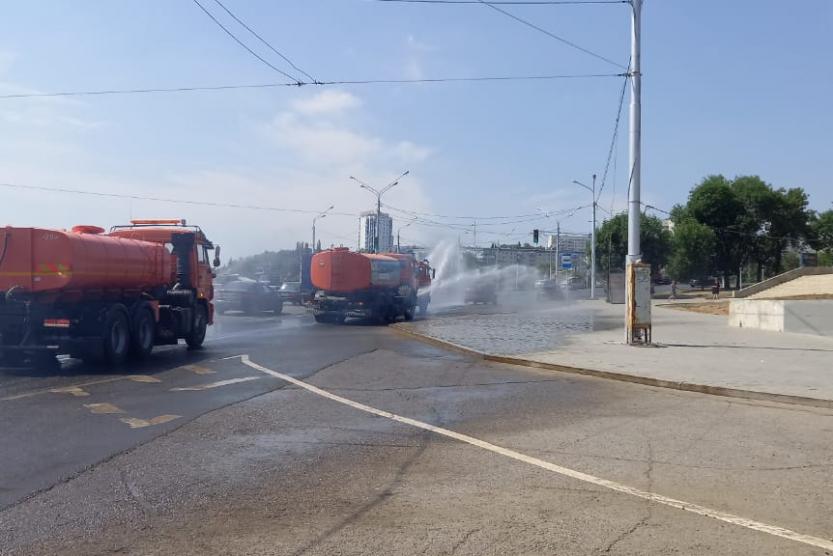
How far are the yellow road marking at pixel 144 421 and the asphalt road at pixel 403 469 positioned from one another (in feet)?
0.08

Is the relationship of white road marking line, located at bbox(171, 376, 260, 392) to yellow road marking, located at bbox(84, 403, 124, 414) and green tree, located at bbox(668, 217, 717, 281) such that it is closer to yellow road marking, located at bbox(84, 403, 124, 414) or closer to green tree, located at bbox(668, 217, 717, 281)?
yellow road marking, located at bbox(84, 403, 124, 414)

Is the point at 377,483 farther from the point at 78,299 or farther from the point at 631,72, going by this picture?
the point at 631,72

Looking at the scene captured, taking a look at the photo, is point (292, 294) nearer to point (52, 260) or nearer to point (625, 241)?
point (625, 241)

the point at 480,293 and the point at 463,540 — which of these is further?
the point at 480,293

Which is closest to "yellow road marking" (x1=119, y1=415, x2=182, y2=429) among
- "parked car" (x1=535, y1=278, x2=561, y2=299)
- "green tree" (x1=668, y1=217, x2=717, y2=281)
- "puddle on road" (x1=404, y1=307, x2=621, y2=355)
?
"puddle on road" (x1=404, y1=307, x2=621, y2=355)

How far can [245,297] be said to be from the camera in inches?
1494

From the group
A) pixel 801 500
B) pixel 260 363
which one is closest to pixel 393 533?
pixel 801 500

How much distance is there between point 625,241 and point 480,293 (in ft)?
67.6

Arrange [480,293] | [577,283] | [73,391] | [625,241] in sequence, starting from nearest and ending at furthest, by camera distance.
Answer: [73,391]
[480,293]
[625,241]
[577,283]

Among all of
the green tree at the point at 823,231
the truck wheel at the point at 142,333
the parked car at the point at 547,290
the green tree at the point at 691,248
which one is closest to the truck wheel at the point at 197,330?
the truck wheel at the point at 142,333

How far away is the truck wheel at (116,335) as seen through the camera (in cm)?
1584

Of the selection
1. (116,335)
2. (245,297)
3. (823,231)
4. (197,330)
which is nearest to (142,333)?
(116,335)

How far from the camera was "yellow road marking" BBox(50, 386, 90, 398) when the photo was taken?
12.2m

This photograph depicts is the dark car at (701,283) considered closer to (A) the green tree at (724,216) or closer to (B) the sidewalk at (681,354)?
(A) the green tree at (724,216)
